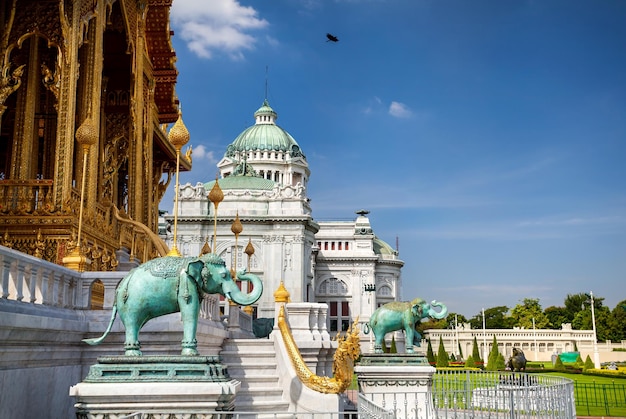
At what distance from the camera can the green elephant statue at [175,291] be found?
698 centimetres

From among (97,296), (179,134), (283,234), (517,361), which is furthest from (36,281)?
(283,234)

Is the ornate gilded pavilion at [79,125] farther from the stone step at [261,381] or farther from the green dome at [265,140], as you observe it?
the green dome at [265,140]

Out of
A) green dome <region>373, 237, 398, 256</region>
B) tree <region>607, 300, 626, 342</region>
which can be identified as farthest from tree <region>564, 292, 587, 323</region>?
green dome <region>373, 237, 398, 256</region>

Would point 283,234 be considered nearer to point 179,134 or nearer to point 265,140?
point 265,140

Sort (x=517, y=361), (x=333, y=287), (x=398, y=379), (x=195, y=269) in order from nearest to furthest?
(x=195, y=269) < (x=398, y=379) < (x=517, y=361) < (x=333, y=287)

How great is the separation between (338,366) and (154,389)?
5024 mm

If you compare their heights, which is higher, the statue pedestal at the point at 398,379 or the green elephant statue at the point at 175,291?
the green elephant statue at the point at 175,291

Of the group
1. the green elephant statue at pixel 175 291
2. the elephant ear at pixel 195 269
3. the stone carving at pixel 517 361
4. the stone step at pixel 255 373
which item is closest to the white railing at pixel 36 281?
the green elephant statue at pixel 175 291

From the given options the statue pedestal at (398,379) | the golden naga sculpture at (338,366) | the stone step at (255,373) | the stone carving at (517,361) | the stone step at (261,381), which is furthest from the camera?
the stone carving at (517,361)

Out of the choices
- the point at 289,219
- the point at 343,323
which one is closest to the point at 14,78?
the point at 289,219

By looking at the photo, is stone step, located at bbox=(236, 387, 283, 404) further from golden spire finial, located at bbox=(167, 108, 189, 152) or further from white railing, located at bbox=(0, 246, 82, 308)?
golden spire finial, located at bbox=(167, 108, 189, 152)

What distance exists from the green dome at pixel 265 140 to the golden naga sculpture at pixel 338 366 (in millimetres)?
83921

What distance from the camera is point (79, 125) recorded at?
14.8 metres

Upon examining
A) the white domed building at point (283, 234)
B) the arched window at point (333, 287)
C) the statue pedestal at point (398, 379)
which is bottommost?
the statue pedestal at point (398, 379)
